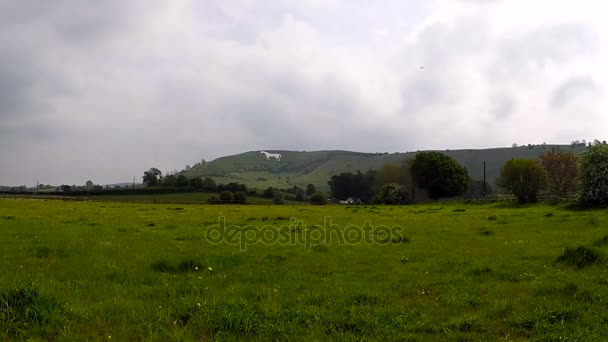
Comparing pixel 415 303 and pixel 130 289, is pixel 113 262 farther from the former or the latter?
pixel 415 303

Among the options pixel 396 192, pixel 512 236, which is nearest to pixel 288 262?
pixel 512 236

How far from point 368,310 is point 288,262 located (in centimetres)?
751

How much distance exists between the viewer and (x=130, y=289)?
1124 cm

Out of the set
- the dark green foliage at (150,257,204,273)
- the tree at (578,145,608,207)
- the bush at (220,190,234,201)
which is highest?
the tree at (578,145,608,207)

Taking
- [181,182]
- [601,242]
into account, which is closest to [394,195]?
[181,182]

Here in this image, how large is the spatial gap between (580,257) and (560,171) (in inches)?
3879

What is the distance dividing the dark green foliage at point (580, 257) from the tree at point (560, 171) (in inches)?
3670

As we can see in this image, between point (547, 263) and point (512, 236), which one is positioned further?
point (512, 236)

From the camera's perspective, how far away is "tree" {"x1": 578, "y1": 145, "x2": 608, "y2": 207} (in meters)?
51.5

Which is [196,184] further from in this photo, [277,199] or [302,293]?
[302,293]

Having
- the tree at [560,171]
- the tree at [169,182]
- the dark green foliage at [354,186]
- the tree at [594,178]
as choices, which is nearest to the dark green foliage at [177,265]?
the tree at [594,178]

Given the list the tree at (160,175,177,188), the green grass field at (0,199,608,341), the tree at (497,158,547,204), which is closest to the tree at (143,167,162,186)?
the tree at (160,175,177,188)

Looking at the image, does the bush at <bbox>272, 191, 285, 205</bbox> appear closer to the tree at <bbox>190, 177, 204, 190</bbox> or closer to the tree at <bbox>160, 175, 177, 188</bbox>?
the tree at <bbox>190, 177, 204, 190</bbox>

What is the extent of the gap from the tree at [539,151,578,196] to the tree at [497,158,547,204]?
59.9 feet
